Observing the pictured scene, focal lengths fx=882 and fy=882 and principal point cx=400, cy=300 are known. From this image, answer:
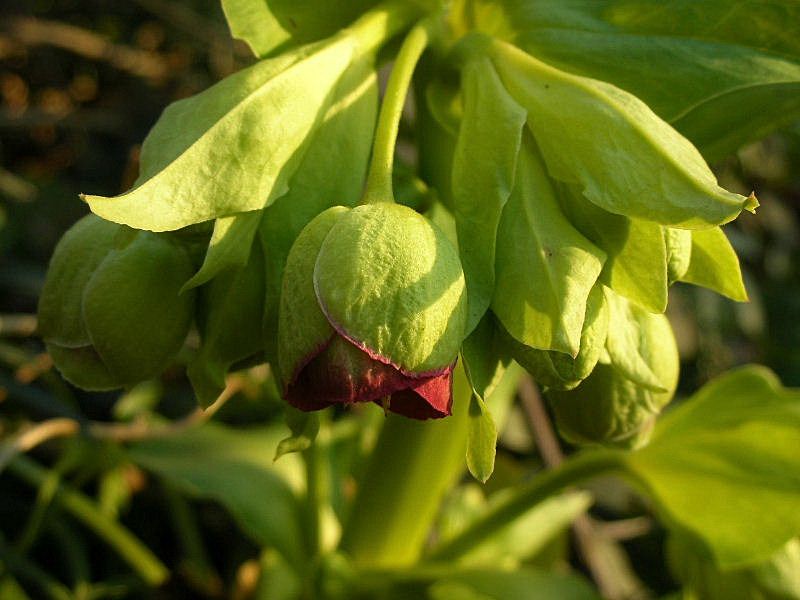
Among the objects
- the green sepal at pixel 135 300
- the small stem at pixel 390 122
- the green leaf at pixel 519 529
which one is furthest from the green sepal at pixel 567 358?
the green leaf at pixel 519 529

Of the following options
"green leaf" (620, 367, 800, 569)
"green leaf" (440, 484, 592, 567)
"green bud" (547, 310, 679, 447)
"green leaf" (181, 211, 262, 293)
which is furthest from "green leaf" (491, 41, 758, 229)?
"green leaf" (440, 484, 592, 567)

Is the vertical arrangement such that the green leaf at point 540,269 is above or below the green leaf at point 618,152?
below

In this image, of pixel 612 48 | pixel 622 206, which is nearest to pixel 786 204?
pixel 612 48

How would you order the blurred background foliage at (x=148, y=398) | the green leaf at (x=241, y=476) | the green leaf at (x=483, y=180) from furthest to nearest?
the blurred background foliage at (x=148, y=398) < the green leaf at (x=241, y=476) < the green leaf at (x=483, y=180)

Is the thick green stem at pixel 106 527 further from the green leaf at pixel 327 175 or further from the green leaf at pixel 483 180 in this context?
the green leaf at pixel 483 180

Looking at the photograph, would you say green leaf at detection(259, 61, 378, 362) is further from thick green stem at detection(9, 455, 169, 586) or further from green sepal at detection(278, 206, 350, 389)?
thick green stem at detection(9, 455, 169, 586)

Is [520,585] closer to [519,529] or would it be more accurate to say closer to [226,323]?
[519,529]
